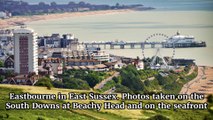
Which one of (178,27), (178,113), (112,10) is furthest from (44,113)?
(112,10)

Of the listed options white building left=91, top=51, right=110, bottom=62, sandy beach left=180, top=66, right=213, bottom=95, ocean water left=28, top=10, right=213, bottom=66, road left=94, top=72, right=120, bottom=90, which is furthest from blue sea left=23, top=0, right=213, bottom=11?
road left=94, top=72, right=120, bottom=90

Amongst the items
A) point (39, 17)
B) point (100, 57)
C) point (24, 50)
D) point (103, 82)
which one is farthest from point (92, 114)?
point (39, 17)

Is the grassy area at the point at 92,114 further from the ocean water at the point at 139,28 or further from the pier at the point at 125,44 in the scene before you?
the pier at the point at 125,44

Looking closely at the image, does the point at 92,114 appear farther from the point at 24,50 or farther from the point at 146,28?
the point at 146,28

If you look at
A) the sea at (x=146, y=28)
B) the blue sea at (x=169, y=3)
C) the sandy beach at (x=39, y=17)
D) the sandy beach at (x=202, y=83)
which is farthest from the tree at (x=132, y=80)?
the blue sea at (x=169, y=3)

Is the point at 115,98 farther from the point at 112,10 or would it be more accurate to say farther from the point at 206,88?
the point at 112,10

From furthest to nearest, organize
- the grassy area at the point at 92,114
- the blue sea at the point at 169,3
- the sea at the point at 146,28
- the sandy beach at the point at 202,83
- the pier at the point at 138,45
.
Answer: the blue sea at the point at 169,3 → the pier at the point at 138,45 → the sea at the point at 146,28 → the sandy beach at the point at 202,83 → the grassy area at the point at 92,114
